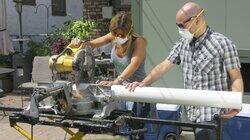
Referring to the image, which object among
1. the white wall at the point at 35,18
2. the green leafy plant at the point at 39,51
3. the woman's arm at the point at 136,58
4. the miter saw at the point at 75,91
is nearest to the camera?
the miter saw at the point at 75,91

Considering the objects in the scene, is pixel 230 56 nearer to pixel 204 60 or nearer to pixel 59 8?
pixel 204 60

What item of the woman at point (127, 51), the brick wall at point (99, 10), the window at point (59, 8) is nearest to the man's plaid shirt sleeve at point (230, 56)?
the woman at point (127, 51)

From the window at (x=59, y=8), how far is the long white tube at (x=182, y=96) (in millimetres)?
11477

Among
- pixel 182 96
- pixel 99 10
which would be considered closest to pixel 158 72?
pixel 182 96

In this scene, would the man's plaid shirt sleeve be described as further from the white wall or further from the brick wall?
the white wall

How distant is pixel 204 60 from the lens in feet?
12.0

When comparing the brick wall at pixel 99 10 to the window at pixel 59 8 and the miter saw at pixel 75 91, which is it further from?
the miter saw at pixel 75 91

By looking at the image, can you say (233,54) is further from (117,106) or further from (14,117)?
(14,117)

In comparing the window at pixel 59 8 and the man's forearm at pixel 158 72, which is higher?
the window at pixel 59 8

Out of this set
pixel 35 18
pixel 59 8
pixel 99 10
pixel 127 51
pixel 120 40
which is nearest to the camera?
pixel 120 40

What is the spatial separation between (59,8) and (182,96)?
11.9 meters

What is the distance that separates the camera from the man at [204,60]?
356cm

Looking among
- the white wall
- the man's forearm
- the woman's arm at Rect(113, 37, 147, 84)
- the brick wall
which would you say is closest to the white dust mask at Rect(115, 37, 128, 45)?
the woman's arm at Rect(113, 37, 147, 84)

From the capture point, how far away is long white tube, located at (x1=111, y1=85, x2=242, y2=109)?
3.07 metres
